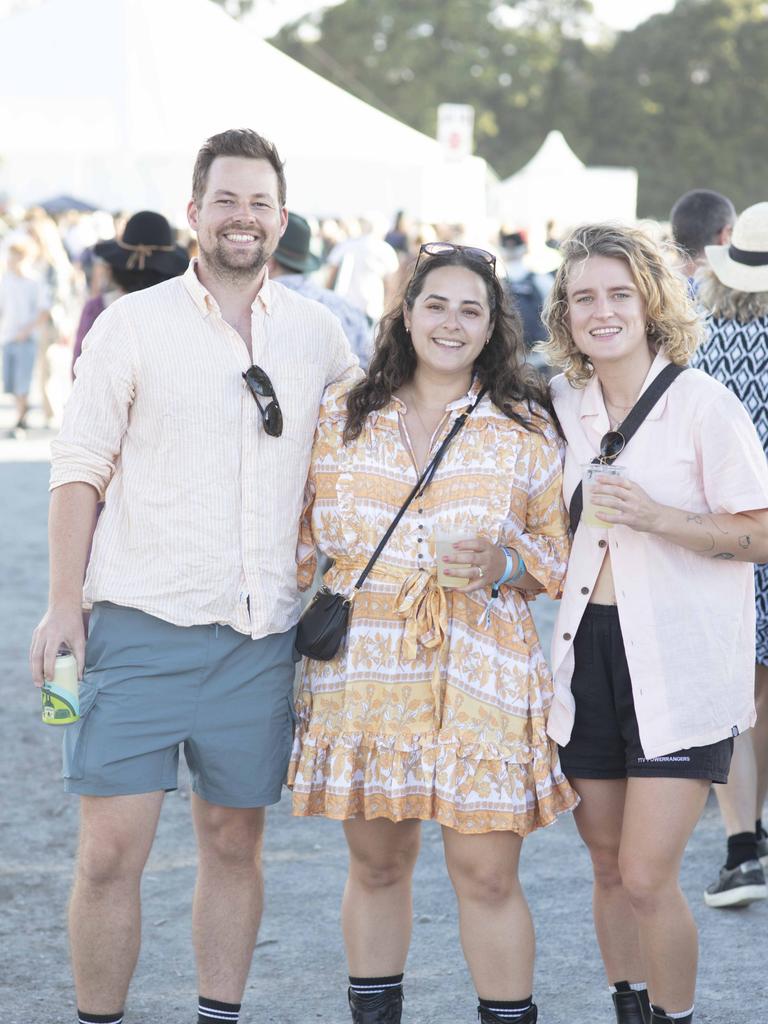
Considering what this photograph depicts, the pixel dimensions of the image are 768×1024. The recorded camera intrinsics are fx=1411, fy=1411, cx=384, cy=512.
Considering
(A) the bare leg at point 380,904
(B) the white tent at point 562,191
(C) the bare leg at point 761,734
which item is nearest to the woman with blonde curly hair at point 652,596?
(A) the bare leg at point 380,904

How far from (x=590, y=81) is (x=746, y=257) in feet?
199

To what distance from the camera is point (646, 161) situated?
58.8 meters

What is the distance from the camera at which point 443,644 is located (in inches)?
133

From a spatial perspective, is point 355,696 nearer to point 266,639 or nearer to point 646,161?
point 266,639

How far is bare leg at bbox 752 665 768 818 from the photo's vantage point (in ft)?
16.0

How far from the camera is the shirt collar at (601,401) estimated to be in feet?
11.3

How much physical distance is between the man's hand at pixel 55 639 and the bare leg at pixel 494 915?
984mm

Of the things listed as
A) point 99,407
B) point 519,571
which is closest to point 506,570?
point 519,571

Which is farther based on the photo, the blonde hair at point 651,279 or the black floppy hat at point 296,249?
the black floppy hat at point 296,249

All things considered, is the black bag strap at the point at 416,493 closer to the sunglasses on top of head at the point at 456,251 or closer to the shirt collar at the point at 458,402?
the shirt collar at the point at 458,402

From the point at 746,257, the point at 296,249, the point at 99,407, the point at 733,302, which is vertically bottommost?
the point at 99,407

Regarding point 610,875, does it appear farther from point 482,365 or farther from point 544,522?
point 482,365

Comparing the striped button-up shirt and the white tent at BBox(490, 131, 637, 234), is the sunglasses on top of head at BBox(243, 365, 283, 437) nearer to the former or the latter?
the striped button-up shirt

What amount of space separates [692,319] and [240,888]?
6.01 ft
